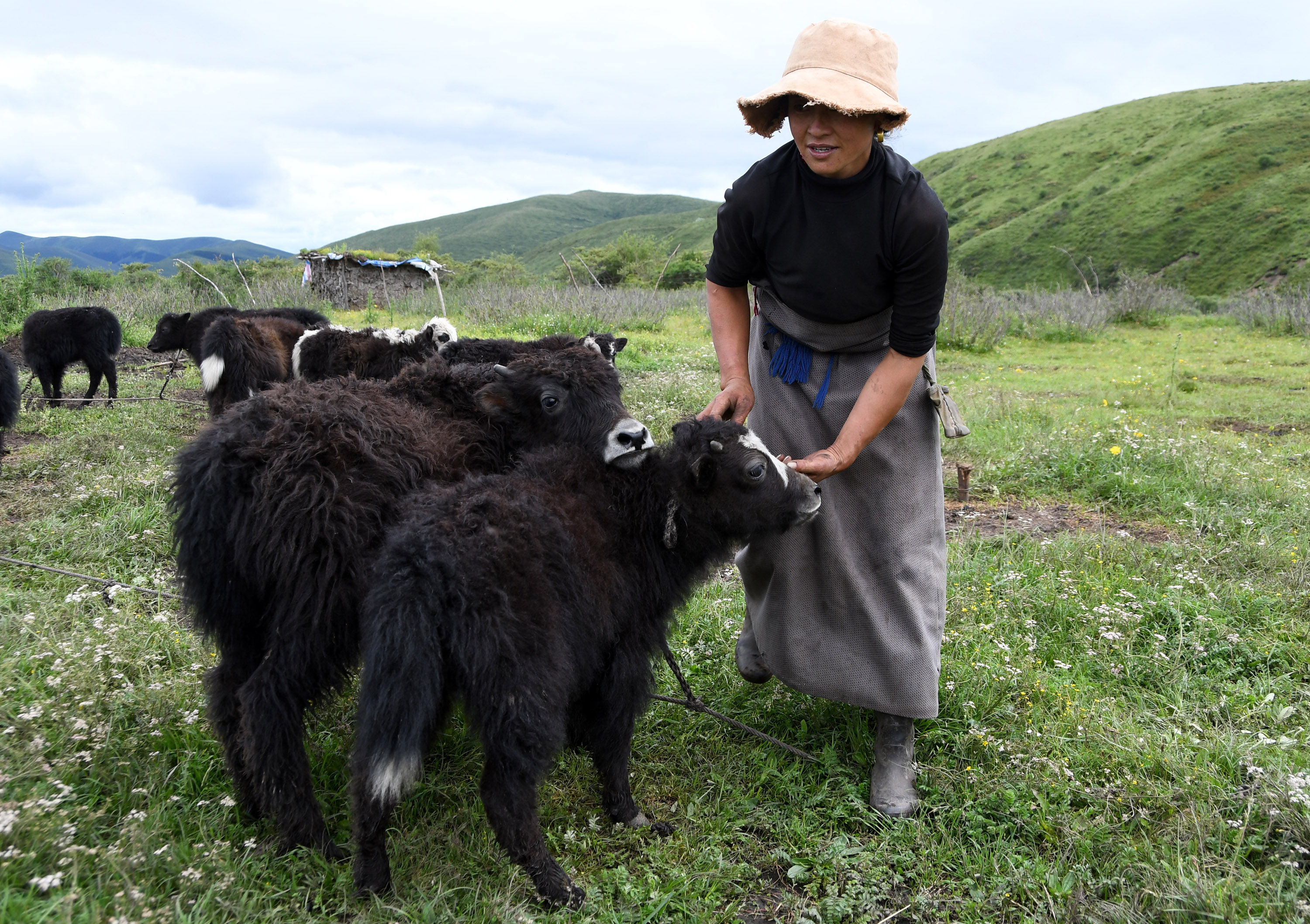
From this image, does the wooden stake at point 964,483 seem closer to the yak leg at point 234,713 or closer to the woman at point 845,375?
the woman at point 845,375

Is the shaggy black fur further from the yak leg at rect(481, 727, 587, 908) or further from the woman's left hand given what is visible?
the yak leg at rect(481, 727, 587, 908)

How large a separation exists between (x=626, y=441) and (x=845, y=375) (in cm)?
102

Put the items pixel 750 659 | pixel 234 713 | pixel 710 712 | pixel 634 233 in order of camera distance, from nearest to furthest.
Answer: pixel 234 713
pixel 710 712
pixel 750 659
pixel 634 233

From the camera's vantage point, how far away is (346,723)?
351 centimetres

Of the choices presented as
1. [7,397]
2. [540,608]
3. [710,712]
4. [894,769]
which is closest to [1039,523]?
[894,769]

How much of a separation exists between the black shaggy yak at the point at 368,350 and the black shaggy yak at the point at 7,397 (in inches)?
108

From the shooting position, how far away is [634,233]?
86.7 meters

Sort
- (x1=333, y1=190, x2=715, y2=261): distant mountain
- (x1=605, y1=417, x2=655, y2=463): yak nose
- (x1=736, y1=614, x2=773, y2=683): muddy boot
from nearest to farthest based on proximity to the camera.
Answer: (x1=605, y1=417, x2=655, y2=463): yak nose
(x1=736, y1=614, x2=773, y2=683): muddy boot
(x1=333, y1=190, x2=715, y2=261): distant mountain

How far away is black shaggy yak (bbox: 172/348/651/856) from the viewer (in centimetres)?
274

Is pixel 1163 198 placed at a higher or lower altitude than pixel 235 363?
higher

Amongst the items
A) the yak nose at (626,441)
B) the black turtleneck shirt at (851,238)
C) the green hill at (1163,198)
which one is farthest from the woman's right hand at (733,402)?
the green hill at (1163,198)

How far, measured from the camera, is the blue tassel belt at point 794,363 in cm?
335

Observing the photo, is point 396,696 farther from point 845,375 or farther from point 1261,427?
point 1261,427

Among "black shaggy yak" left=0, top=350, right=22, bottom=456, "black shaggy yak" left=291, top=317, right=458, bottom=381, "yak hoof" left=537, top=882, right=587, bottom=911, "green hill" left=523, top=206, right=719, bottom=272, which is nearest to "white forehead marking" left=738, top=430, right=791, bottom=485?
"yak hoof" left=537, top=882, right=587, bottom=911
